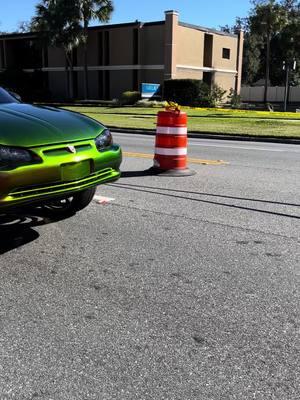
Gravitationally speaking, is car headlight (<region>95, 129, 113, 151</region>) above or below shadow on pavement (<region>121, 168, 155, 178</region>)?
above

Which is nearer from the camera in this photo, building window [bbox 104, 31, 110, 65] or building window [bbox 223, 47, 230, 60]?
building window [bbox 104, 31, 110, 65]

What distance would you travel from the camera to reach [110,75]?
45.1m

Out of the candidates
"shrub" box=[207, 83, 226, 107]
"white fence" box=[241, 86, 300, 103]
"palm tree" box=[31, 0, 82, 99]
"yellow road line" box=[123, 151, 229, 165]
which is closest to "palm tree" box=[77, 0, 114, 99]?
"palm tree" box=[31, 0, 82, 99]

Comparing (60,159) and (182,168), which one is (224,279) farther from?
(182,168)

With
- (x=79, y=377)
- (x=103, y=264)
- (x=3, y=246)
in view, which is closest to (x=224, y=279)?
(x=103, y=264)

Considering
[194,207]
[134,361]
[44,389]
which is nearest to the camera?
[44,389]

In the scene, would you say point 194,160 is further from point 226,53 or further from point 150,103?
point 226,53

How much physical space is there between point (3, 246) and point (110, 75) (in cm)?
4186

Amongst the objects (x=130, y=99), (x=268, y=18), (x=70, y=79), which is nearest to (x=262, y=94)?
(x=268, y=18)

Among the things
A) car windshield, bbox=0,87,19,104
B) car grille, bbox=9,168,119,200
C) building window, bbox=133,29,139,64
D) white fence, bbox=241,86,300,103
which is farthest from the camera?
white fence, bbox=241,86,300,103

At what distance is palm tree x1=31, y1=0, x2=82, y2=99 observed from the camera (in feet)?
132

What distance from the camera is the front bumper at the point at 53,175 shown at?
165 inches

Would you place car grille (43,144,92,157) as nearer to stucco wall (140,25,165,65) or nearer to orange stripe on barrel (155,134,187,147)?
orange stripe on barrel (155,134,187,147)

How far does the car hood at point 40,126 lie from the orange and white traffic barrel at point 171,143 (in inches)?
132
